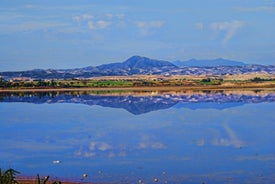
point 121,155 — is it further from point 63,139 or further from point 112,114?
→ point 112,114

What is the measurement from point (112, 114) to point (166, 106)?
6392mm

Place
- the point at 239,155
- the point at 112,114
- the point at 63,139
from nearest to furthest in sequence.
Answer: the point at 239,155 < the point at 63,139 < the point at 112,114

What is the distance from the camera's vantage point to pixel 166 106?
130ft

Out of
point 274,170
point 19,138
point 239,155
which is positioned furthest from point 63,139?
point 274,170

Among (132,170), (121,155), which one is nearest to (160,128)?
(121,155)

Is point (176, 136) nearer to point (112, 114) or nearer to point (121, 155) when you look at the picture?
point (121, 155)

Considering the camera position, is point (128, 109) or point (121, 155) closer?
point (121, 155)

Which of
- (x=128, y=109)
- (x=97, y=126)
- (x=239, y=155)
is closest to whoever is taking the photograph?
(x=239, y=155)

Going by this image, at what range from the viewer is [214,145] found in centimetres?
1944

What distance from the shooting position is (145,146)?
19.7m

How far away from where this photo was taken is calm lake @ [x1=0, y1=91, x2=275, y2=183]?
577 inches

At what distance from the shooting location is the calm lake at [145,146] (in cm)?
1466

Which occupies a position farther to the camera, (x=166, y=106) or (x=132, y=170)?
(x=166, y=106)

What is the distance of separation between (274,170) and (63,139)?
387 inches
